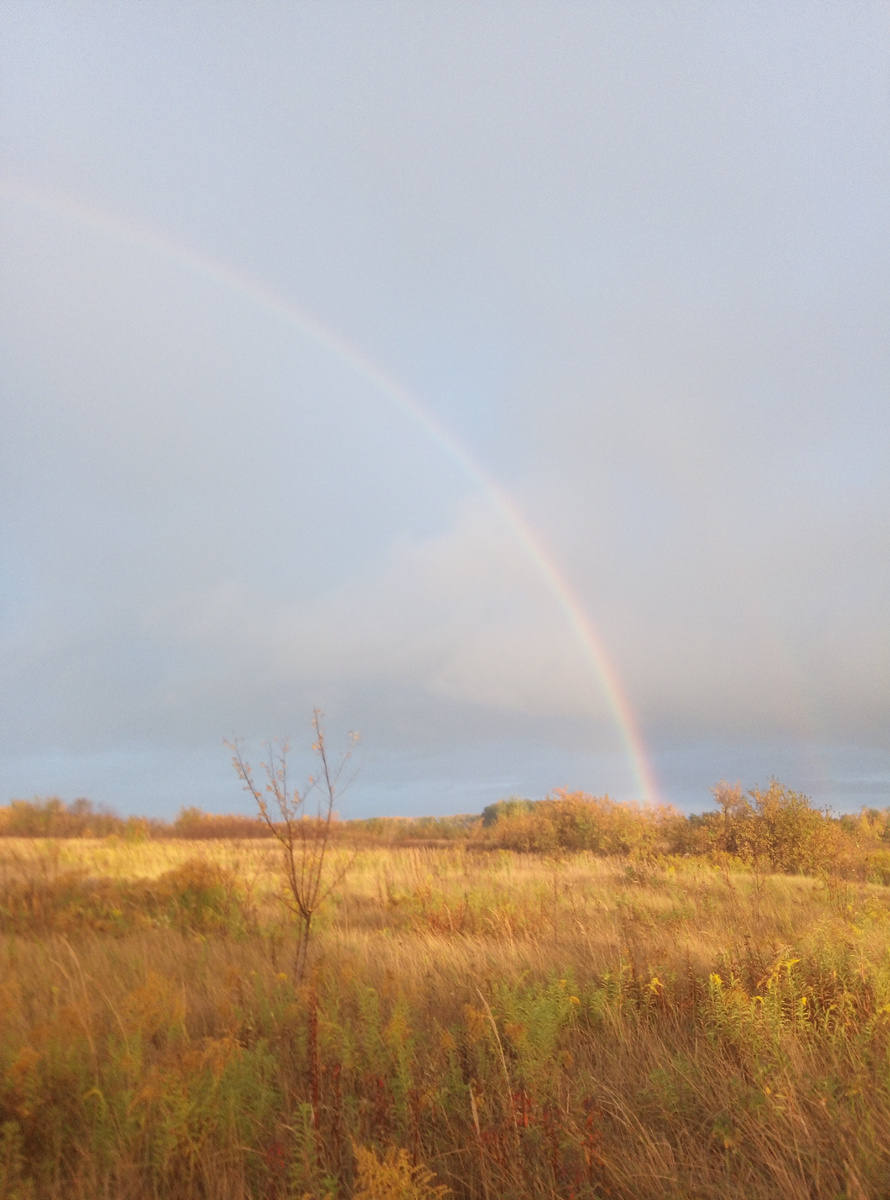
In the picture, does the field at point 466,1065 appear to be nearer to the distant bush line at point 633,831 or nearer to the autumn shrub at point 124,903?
the autumn shrub at point 124,903

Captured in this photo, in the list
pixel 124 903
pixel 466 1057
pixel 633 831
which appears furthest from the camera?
pixel 633 831

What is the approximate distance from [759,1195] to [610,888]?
784cm

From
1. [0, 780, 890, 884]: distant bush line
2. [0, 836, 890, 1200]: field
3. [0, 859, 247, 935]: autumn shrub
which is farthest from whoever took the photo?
[0, 780, 890, 884]: distant bush line

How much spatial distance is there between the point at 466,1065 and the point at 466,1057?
0.53 ft

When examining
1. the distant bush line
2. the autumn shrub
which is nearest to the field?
the autumn shrub

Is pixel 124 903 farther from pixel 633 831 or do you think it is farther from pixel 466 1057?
pixel 633 831

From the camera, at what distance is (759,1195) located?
2.89 meters

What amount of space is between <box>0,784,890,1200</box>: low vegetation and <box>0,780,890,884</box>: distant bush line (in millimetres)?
5650

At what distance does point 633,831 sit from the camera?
21547mm

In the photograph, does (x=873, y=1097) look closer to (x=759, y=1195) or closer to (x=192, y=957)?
(x=759, y=1195)

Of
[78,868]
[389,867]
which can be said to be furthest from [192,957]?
[389,867]

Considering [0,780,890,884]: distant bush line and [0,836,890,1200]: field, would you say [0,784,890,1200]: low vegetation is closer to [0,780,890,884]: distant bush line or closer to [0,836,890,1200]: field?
[0,836,890,1200]: field

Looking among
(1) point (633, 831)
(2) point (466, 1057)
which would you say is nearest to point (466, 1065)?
(2) point (466, 1057)

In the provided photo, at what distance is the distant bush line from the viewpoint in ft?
53.5
